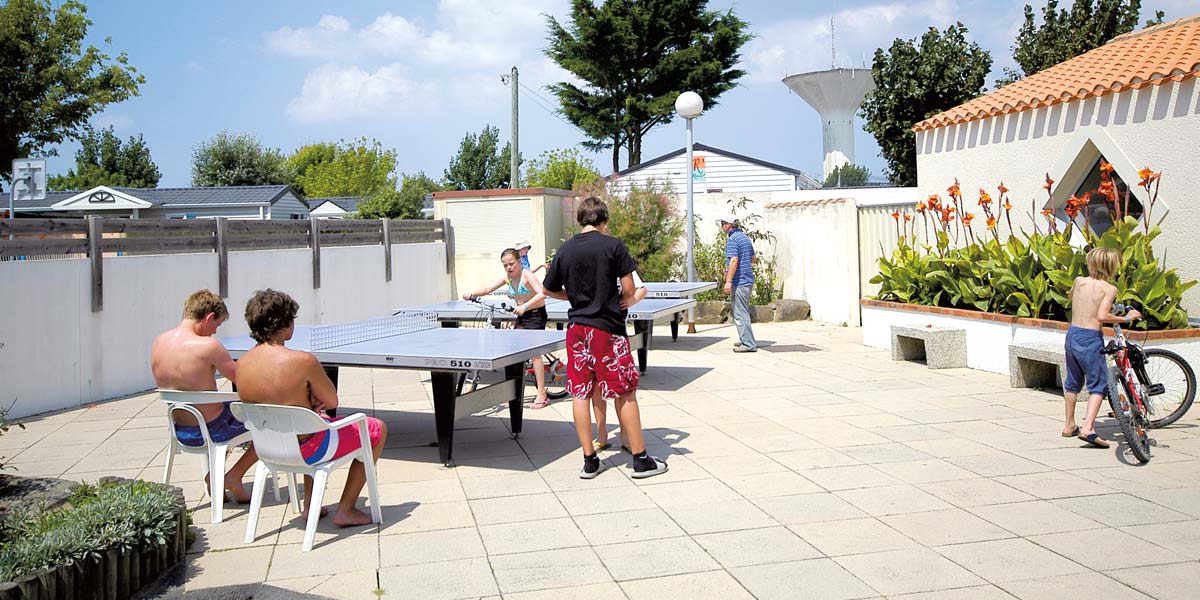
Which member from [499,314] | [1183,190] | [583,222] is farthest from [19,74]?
[1183,190]

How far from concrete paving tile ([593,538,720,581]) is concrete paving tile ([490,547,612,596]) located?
0.08m

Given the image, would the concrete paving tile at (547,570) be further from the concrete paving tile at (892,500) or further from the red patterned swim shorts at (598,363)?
the concrete paving tile at (892,500)

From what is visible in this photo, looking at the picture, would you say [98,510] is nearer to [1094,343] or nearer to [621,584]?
[621,584]

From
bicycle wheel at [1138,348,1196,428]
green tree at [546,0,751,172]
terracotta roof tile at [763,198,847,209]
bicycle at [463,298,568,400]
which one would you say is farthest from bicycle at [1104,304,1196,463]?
green tree at [546,0,751,172]

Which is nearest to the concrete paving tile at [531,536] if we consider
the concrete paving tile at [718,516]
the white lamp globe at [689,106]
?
the concrete paving tile at [718,516]

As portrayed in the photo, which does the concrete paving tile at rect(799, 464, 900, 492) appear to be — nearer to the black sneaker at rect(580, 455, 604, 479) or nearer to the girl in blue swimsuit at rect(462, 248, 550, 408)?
the black sneaker at rect(580, 455, 604, 479)

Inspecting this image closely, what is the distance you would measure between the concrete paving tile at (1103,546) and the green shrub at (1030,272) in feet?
15.2

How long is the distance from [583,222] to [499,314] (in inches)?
145

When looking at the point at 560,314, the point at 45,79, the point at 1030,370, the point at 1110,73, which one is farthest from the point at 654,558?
the point at 45,79

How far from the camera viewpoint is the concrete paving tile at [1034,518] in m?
5.39

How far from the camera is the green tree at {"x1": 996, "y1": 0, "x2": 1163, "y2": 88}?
23359 mm

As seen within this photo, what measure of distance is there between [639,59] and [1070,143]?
2885 cm

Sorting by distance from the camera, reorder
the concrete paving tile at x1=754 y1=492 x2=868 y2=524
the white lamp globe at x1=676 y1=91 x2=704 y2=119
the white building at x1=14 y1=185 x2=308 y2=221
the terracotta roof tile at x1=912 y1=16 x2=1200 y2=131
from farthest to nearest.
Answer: the white building at x1=14 y1=185 x2=308 y2=221, the white lamp globe at x1=676 y1=91 x2=704 y2=119, the terracotta roof tile at x1=912 y1=16 x2=1200 y2=131, the concrete paving tile at x1=754 y1=492 x2=868 y2=524

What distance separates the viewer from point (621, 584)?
4730 millimetres
